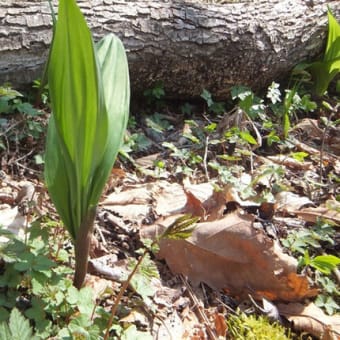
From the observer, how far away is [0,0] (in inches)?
88.7

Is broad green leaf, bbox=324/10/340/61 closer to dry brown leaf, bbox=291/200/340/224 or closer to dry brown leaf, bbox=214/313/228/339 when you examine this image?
dry brown leaf, bbox=291/200/340/224

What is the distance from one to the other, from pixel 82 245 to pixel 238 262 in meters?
0.51

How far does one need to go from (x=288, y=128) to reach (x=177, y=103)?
58 cm

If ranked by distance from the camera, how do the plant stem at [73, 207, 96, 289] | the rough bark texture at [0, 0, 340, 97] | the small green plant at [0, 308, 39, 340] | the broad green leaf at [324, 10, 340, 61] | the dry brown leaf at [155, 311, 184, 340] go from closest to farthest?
the small green plant at [0, 308, 39, 340], the plant stem at [73, 207, 96, 289], the dry brown leaf at [155, 311, 184, 340], the rough bark texture at [0, 0, 340, 97], the broad green leaf at [324, 10, 340, 61]

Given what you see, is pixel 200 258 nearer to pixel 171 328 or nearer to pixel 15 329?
pixel 171 328

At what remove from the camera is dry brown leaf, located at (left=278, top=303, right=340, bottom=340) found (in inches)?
57.9

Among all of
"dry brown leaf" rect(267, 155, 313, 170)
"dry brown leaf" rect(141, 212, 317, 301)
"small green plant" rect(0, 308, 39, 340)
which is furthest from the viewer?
"dry brown leaf" rect(267, 155, 313, 170)

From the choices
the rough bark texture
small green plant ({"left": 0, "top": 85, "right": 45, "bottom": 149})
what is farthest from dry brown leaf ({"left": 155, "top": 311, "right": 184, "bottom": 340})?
the rough bark texture

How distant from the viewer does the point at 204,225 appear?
63.9 inches

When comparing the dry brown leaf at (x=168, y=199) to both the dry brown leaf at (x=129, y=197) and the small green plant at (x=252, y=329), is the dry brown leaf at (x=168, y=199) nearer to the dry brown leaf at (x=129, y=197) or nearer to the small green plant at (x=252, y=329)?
the dry brown leaf at (x=129, y=197)

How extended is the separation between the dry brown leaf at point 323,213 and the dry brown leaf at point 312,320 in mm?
427

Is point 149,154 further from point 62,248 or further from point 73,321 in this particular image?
point 73,321

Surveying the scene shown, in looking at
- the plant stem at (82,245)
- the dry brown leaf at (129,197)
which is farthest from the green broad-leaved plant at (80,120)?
the dry brown leaf at (129,197)

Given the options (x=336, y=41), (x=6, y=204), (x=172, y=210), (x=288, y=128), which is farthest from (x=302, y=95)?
(x=6, y=204)
